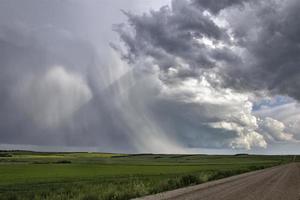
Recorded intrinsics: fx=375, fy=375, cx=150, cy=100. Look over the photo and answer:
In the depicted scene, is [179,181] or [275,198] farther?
[179,181]

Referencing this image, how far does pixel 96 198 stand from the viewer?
2067 cm

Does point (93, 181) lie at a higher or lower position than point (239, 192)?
higher

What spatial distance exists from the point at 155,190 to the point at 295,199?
10.2 metres

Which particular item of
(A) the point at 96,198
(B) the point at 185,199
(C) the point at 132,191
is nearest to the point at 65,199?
(A) the point at 96,198

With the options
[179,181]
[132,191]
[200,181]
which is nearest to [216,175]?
[200,181]

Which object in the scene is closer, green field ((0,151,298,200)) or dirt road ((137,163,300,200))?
dirt road ((137,163,300,200))

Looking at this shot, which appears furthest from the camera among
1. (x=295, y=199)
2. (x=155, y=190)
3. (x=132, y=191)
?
(x=155, y=190)

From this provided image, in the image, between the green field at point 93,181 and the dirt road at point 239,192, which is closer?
the dirt road at point 239,192

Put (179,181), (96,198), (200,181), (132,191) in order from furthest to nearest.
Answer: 1. (200,181)
2. (179,181)
3. (132,191)
4. (96,198)

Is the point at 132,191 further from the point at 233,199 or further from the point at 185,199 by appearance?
the point at 233,199

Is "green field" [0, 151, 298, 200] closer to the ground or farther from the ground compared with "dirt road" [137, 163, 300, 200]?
farther from the ground

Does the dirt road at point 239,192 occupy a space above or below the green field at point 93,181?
below

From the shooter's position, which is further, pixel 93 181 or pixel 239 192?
pixel 93 181

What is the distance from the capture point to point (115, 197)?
21125 millimetres
